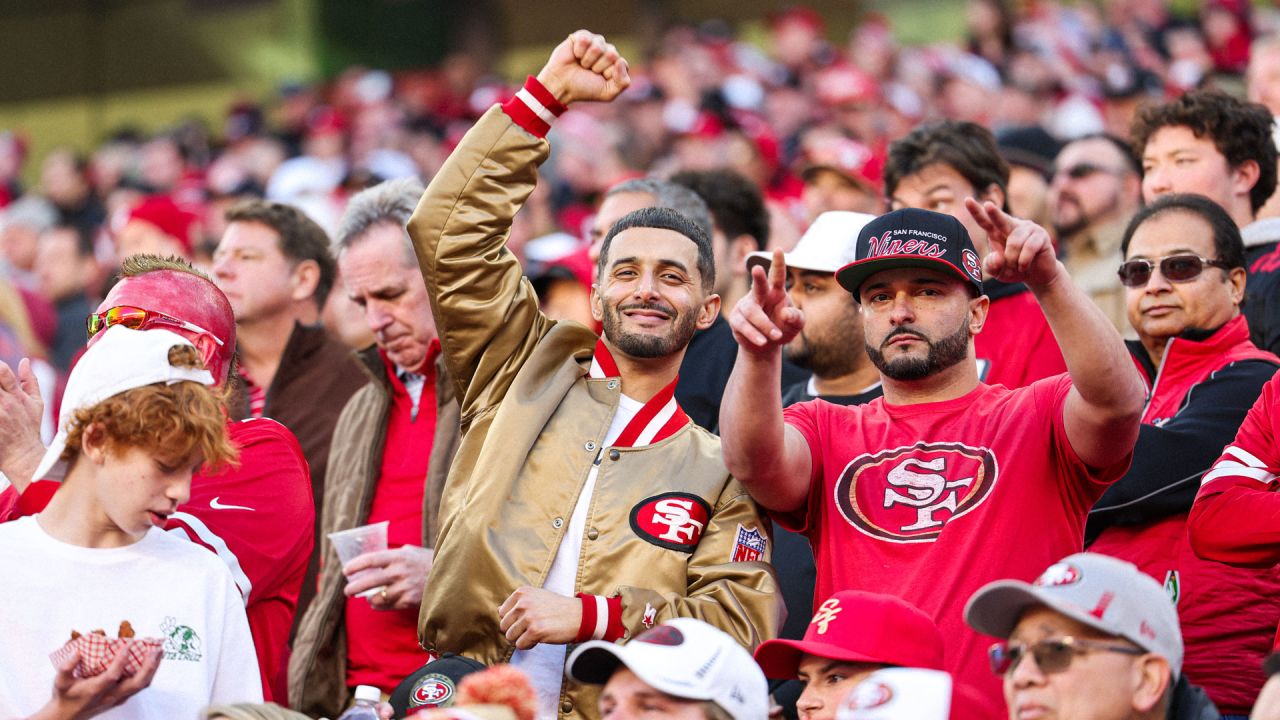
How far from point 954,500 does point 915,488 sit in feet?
0.34

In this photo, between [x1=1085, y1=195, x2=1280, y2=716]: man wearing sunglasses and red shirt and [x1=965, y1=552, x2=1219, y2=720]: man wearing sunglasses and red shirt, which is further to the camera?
[x1=1085, y1=195, x2=1280, y2=716]: man wearing sunglasses and red shirt

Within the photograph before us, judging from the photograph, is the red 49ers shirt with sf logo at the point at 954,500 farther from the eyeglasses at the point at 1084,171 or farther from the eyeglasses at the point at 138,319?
the eyeglasses at the point at 1084,171

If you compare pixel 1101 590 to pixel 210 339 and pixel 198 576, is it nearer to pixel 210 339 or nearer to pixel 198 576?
pixel 198 576

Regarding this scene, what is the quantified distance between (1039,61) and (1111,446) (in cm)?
1051

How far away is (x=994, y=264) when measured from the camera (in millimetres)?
3838

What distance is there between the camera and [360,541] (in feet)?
16.0


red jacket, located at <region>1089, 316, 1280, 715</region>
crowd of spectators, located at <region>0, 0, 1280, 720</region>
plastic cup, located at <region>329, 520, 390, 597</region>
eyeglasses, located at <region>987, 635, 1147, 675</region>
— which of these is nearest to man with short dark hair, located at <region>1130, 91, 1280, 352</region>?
crowd of spectators, located at <region>0, 0, 1280, 720</region>

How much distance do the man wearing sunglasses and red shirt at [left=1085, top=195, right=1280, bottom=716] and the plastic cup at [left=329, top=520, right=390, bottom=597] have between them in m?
2.07

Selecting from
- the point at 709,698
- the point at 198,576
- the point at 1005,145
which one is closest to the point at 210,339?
the point at 198,576

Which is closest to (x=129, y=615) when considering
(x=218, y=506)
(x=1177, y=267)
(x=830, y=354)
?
(x=218, y=506)

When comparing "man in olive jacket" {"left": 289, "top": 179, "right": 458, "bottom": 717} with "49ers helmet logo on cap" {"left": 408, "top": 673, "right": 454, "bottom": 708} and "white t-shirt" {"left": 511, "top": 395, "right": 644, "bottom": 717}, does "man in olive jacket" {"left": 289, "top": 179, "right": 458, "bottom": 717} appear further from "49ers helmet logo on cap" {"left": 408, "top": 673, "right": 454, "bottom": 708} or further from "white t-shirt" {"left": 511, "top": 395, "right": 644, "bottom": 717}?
"49ers helmet logo on cap" {"left": 408, "top": 673, "right": 454, "bottom": 708}

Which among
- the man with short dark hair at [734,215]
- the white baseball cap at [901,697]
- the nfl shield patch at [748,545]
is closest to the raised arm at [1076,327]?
the white baseball cap at [901,697]

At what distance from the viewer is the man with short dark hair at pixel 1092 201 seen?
7.17m

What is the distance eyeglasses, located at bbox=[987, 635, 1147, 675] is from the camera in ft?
10.8
